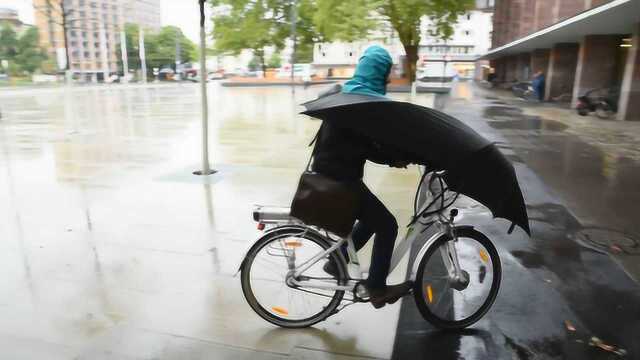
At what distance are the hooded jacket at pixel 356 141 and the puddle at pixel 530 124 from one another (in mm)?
13468

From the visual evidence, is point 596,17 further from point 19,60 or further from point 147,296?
point 19,60

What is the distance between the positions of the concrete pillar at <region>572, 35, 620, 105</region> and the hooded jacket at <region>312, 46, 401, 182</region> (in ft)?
75.7

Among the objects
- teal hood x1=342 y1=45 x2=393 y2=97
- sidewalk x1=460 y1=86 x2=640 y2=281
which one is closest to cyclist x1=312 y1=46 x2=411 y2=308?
teal hood x1=342 y1=45 x2=393 y2=97

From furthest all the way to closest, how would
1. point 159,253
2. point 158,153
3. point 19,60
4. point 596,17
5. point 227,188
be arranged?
point 19,60, point 596,17, point 158,153, point 227,188, point 159,253

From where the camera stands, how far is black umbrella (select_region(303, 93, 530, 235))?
306 centimetres

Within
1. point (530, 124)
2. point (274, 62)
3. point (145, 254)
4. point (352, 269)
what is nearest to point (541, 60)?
point (530, 124)

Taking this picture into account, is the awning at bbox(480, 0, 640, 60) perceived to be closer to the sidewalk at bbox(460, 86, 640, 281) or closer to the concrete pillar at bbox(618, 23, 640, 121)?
the concrete pillar at bbox(618, 23, 640, 121)

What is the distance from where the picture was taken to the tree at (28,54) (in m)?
78.4

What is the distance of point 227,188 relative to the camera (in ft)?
25.4

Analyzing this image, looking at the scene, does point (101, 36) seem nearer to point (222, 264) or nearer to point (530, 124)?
Result: point (530, 124)

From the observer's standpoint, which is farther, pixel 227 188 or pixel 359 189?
pixel 227 188

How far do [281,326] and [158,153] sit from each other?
7.88 metres

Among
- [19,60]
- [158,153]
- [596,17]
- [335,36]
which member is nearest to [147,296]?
[158,153]

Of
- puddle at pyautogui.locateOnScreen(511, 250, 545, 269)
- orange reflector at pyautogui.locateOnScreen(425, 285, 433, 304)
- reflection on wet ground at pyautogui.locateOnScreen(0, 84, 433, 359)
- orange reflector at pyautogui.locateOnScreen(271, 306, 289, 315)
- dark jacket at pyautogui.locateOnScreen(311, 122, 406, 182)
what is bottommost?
reflection on wet ground at pyautogui.locateOnScreen(0, 84, 433, 359)
